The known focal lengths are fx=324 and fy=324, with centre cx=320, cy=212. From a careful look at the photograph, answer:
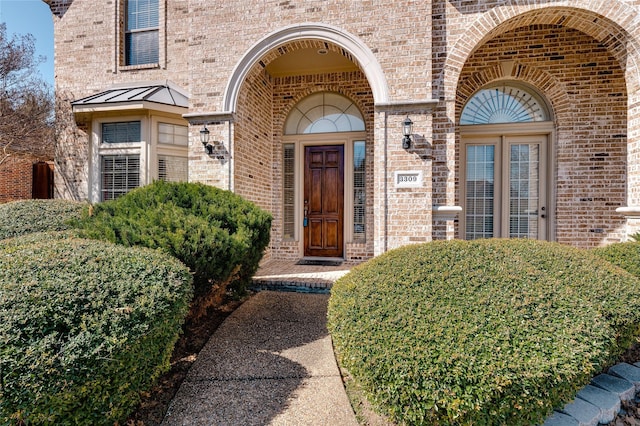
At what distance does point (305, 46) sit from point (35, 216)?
4811mm

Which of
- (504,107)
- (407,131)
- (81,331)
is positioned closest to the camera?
(81,331)

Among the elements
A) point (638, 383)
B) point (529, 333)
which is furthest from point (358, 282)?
point (638, 383)

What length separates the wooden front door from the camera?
6570 mm

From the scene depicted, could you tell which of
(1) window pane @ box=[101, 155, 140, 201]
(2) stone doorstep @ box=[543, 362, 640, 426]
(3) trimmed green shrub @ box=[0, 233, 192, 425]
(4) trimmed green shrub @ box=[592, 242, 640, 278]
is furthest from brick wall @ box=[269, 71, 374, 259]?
(3) trimmed green shrub @ box=[0, 233, 192, 425]

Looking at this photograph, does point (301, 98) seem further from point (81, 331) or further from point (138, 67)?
point (81, 331)

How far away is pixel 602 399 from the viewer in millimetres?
2451

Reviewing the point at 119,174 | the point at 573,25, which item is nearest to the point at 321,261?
the point at 119,174

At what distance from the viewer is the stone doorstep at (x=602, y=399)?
7.29 feet

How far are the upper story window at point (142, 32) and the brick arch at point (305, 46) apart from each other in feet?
10.1

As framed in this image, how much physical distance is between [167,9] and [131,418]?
296 inches

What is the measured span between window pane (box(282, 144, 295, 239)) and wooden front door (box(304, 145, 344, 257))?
27 centimetres

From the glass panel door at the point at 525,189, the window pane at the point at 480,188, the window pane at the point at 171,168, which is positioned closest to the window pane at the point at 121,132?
the window pane at the point at 171,168

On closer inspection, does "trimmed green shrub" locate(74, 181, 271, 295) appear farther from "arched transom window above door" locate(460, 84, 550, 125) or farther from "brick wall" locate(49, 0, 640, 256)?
"arched transom window above door" locate(460, 84, 550, 125)

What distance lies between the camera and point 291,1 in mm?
5062
